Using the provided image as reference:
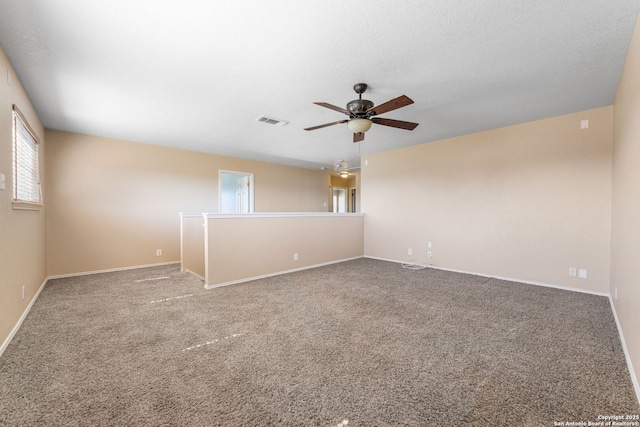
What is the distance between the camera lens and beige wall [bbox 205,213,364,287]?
379cm

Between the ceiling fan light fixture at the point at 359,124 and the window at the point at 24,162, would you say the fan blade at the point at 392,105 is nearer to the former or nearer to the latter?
the ceiling fan light fixture at the point at 359,124

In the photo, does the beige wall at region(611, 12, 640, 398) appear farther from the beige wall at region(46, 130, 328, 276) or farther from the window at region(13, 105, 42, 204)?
the beige wall at region(46, 130, 328, 276)

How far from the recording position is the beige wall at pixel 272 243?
12.4ft

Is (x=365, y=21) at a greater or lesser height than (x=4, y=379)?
greater

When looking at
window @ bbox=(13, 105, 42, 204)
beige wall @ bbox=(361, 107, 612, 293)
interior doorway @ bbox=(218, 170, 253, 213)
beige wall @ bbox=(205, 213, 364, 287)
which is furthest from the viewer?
interior doorway @ bbox=(218, 170, 253, 213)

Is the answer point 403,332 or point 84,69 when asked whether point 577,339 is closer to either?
point 403,332

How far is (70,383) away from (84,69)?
2.60 m

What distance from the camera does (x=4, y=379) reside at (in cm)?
169

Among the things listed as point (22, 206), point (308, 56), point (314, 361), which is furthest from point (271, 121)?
point (314, 361)

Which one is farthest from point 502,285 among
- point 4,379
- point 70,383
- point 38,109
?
point 38,109

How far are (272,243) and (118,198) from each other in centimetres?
300

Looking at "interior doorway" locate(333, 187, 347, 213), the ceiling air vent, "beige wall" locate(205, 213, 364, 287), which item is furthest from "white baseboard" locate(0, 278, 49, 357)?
"interior doorway" locate(333, 187, 347, 213)

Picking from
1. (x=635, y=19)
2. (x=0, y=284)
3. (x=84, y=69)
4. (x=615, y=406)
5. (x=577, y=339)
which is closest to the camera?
(x=615, y=406)

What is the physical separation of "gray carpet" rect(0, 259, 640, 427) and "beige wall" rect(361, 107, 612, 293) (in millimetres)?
699
